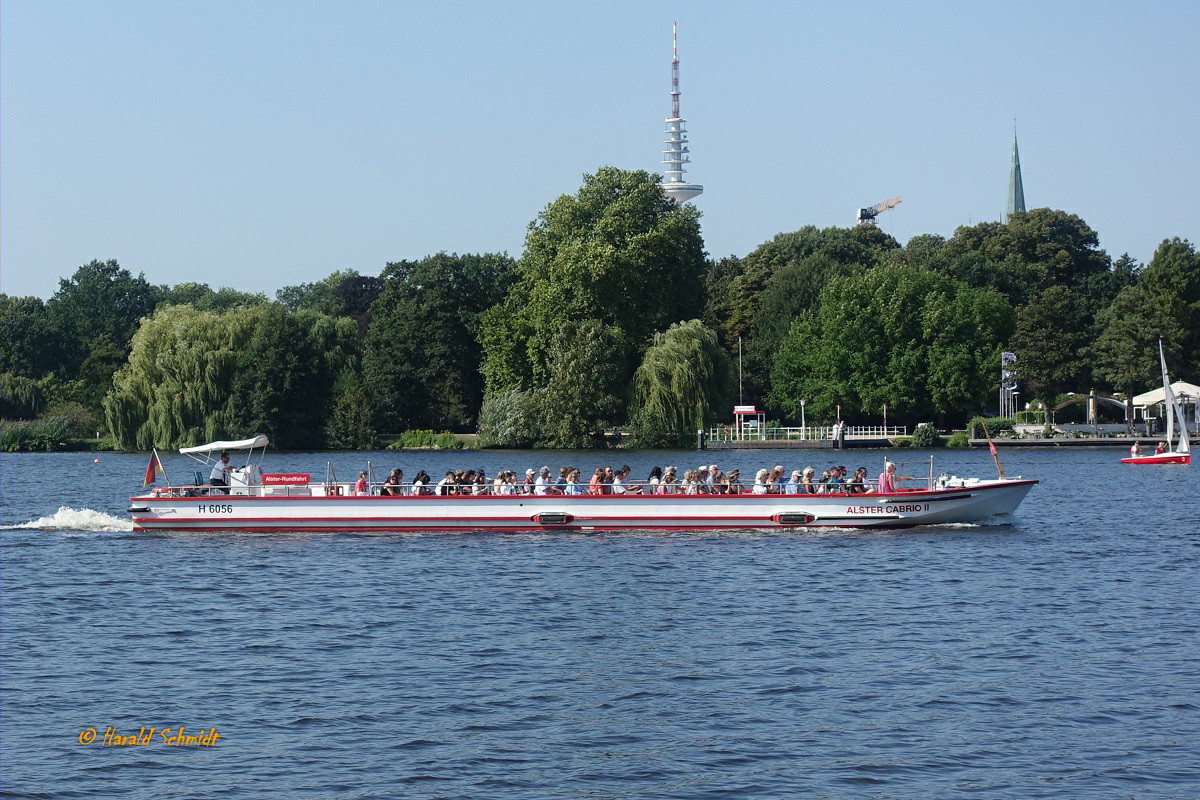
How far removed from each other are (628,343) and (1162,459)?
3442cm

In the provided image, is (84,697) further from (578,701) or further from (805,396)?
(805,396)

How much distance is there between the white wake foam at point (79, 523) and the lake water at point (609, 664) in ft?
6.77

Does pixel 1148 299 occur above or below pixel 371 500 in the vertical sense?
above

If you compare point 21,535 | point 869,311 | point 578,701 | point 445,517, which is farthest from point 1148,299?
point 578,701

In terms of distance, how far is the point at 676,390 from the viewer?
89.3 meters

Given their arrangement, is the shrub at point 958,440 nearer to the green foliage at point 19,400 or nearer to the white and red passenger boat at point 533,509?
the white and red passenger boat at point 533,509

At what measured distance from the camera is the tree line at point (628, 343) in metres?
91.9

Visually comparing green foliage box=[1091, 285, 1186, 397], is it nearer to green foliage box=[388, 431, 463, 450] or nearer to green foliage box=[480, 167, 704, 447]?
green foliage box=[480, 167, 704, 447]

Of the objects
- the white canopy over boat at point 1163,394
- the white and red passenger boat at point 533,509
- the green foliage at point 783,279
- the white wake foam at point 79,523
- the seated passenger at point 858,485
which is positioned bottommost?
the white wake foam at point 79,523

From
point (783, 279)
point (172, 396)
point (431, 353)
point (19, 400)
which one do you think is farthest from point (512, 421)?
point (19, 400)

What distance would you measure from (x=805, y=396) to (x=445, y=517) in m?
67.6

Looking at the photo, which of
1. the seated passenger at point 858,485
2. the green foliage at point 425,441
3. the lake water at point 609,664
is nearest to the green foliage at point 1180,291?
the green foliage at point 425,441

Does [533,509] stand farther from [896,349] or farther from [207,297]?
[207,297]

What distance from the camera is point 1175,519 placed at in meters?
50.7
